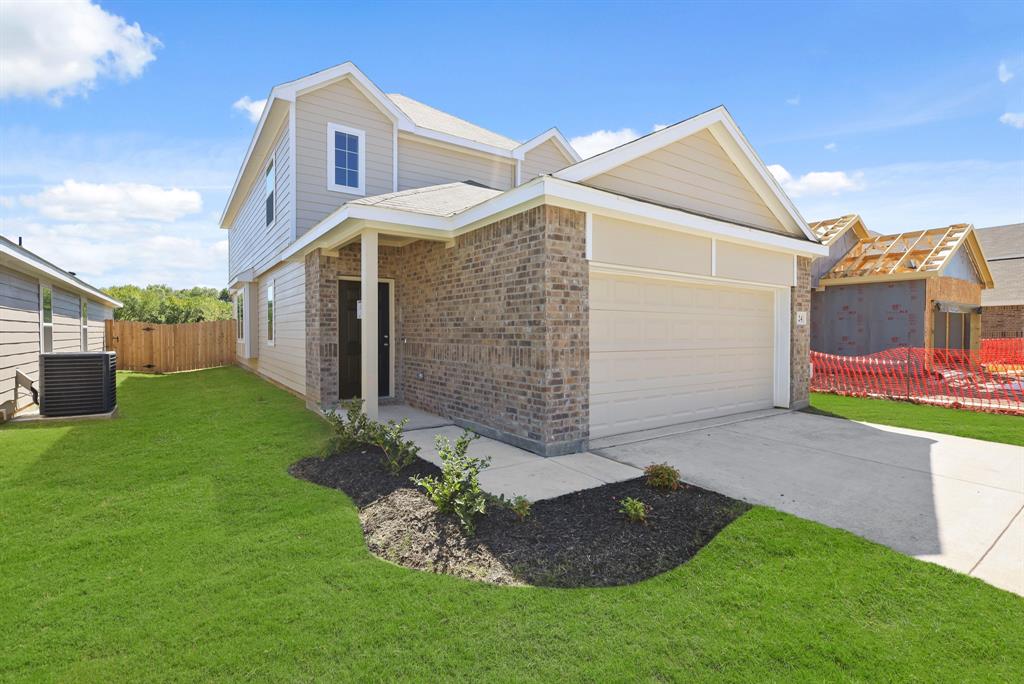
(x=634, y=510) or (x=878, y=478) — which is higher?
(x=634, y=510)

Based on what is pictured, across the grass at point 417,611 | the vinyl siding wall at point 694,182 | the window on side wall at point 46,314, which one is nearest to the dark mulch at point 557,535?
the grass at point 417,611

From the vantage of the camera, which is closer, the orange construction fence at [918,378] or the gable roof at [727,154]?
the gable roof at [727,154]

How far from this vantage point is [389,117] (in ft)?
35.7

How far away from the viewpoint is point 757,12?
26.2 ft

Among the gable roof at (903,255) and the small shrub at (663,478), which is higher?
the gable roof at (903,255)

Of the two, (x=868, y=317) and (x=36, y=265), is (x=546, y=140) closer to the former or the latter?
(x=868, y=317)

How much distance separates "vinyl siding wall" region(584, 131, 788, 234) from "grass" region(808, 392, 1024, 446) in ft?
12.3

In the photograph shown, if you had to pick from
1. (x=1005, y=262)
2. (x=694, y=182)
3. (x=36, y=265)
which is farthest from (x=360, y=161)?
(x=1005, y=262)

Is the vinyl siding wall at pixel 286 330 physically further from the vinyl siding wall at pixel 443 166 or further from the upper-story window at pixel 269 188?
the vinyl siding wall at pixel 443 166

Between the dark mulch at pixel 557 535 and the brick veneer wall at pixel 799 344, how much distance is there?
5875 millimetres

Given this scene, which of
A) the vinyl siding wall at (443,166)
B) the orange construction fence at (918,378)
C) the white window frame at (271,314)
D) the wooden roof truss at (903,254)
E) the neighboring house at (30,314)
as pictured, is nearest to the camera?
the neighboring house at (30,314)

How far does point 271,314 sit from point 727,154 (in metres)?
11.3

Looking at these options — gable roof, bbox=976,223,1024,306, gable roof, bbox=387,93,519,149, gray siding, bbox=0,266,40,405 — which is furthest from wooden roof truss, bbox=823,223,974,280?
gray siding, bbox=0,266,40,405

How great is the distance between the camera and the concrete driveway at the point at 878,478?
361 cm
